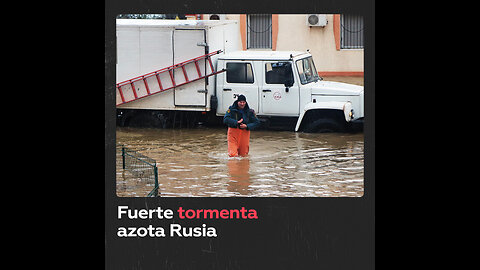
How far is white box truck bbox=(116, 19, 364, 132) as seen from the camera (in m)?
14.8

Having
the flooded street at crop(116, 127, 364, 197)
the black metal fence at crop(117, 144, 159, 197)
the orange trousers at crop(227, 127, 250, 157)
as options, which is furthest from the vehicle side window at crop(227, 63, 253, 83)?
the black metal fence at crop(117, 144, 159, 197)

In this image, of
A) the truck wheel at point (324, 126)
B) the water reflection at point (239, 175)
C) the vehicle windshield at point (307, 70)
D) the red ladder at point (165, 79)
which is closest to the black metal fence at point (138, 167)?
the water reflection at point (239, 175)

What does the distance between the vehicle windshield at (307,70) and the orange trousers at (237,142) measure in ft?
8.70

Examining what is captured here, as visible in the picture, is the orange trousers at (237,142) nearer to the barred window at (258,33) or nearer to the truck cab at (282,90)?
the truck cab at (282,90)

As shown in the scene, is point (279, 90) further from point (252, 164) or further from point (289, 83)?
point (252, 164)

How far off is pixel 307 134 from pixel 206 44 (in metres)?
2.31

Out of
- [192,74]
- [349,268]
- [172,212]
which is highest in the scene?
[192,74]

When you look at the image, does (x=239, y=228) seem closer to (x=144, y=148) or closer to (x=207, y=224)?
(x=207, y=224)

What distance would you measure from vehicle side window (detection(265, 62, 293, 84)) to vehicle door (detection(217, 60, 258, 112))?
24 cm

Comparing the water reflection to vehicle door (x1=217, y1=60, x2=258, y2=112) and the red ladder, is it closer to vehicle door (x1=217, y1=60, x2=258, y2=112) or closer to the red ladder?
vehicle door (x1=217, y1=60, x2=258, y2=112)

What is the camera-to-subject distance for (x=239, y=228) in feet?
26.4

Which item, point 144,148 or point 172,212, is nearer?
point 172,212
